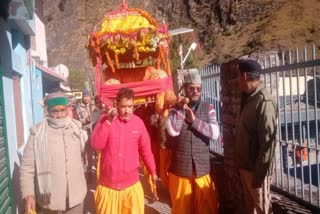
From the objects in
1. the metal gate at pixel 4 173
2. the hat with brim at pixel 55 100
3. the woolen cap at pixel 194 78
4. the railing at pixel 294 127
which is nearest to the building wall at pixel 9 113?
the metal gate at pixel 4 173

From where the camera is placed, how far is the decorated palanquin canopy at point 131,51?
609cm

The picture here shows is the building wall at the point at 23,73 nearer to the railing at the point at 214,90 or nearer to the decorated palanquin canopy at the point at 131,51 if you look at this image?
the decorated palanquin canopy at the point at 131,51

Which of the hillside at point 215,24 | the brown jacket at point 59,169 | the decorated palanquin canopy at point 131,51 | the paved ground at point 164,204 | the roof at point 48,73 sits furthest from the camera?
the hillside at point 215,24

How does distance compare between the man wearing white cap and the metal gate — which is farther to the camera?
the metal gate

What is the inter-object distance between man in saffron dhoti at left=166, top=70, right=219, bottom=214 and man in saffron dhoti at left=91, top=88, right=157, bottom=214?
0.48 meters

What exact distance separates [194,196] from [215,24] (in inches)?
2055

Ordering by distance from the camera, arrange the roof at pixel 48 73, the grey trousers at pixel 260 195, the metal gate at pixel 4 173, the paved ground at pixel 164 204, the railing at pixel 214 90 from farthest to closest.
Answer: the roof at pixel 48 73
the railing at pixel 214 90
the metal gate at pixel 4 173
the paved ground at pixel 164 204
the grey trousers at pixel 260 195

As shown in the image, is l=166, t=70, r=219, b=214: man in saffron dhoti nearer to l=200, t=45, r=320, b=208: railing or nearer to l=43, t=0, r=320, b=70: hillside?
l=200, t=45, r=320, b=208: railing

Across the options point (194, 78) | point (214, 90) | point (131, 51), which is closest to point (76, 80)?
point (131, 51)

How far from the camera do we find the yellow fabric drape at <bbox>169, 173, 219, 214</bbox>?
4.05 m

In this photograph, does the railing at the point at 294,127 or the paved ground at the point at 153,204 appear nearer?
the railing at the point at 294,127

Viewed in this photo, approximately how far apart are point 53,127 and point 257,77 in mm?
1860

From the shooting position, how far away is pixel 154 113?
6188 millimetres

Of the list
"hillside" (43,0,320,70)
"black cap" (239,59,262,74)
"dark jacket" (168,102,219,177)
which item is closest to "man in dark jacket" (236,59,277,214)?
"black cap" (239,59,262,74)
